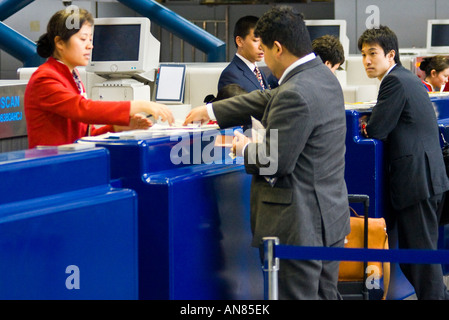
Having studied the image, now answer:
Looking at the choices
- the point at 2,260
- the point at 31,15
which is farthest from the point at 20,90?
the point at 31,15

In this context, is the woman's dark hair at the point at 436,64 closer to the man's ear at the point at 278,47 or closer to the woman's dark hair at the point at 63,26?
the man's ear at the point at 278,47

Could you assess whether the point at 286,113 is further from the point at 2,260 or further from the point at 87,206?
the point at 2,260

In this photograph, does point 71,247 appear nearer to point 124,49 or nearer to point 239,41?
point 239,41

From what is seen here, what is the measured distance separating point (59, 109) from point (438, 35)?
24.8ft

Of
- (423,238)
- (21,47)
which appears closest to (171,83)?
(423,238)

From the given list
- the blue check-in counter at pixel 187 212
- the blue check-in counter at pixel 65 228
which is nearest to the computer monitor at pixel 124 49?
the blue check-in counter at pixel 187 212

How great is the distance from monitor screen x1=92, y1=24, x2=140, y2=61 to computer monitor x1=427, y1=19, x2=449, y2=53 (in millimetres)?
4450

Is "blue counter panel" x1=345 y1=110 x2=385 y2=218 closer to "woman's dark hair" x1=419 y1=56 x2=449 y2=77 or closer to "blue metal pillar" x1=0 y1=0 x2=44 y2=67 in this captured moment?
"woman's dark hair" x1=419 y1=56 x2=449 y2=77

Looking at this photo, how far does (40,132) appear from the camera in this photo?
8.82 ft

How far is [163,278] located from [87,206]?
451 mm

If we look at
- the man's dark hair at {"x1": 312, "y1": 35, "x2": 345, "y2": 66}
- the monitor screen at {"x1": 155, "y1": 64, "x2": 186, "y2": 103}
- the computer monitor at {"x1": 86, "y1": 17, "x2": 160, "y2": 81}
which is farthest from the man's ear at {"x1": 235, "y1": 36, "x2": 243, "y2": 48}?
the computer monitor at {"x1": 86, "y1": 17, "x2": 160, "y2": 81}

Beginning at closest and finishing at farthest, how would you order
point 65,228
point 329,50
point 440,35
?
point 65,228 → point 329,50 → point 440,35

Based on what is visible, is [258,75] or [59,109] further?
[258,75]

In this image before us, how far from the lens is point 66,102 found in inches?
102
